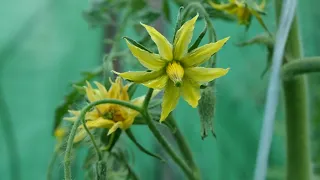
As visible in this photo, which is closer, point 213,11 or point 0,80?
point 213,11

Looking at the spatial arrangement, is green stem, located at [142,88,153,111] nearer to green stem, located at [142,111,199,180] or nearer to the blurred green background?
green stem, located at [142,111,199,180]

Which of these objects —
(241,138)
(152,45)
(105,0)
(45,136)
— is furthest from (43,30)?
(152,45)

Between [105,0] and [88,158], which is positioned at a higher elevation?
[105,0]

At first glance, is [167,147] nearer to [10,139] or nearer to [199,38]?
[199,38]

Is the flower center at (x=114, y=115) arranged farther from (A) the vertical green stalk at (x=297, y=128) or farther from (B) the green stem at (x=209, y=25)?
(A) the vertical green stalk at (x=297, y=128)

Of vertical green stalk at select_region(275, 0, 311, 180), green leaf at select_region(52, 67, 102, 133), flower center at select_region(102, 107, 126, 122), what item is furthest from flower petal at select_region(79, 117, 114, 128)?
Answer: vertical green stalk at select_region(275, 0, 311, 180)

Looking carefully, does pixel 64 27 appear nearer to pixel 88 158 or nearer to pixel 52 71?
pixel 52 71

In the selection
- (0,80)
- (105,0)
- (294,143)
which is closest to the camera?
(294,143)

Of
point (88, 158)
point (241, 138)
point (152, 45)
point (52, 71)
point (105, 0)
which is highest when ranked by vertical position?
point (52, 71)

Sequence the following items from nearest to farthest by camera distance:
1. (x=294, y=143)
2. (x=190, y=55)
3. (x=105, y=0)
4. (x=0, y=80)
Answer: (x=190, y=55)
(x=294, y=143)
(x=105, y=0)
(x=0, y=80)
